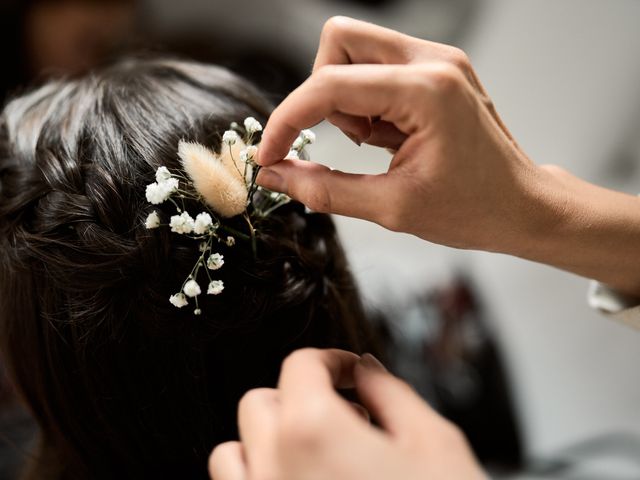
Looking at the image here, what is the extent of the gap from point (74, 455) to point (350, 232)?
1.12 m

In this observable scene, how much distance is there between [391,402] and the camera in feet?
1.49

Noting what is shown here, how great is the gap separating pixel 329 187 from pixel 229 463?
25 centimetres

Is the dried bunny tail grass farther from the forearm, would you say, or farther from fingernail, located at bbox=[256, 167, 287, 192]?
the forearm

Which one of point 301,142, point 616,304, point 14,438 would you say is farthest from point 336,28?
point 14,438

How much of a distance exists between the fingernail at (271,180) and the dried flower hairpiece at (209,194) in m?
0.02

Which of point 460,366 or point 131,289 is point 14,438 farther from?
point 460,366

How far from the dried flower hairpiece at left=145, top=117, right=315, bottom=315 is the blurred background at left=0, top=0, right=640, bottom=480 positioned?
72 cm

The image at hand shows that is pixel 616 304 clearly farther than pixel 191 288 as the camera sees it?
Yes

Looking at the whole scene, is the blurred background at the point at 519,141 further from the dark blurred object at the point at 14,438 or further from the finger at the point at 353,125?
the finger at the point at 353,125

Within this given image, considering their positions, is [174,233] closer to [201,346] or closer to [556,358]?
[201,346]

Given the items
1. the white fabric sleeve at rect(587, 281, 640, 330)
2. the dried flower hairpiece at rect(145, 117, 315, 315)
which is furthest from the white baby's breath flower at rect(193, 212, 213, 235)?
the white fabric sleeve at rect(587, 281, 640, 330)

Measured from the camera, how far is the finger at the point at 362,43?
19.6 inches

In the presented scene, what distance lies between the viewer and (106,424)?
24.7 inches

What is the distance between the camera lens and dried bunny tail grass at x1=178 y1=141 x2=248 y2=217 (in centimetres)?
51
